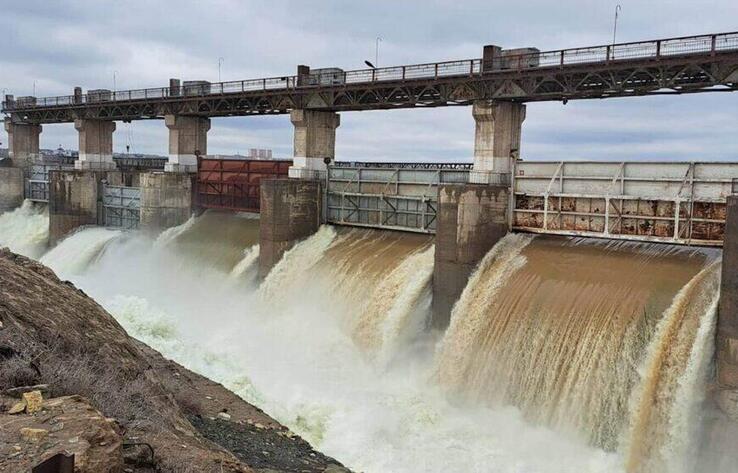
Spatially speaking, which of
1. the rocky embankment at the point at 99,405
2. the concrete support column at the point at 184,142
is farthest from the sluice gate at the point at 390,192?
the rocky embankment at the point at 99,405

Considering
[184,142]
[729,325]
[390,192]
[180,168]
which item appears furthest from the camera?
[184,142]

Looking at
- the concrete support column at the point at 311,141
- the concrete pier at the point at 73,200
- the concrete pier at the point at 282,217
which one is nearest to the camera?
the concrete pier at the point at 282,217

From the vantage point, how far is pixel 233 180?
3416 cm

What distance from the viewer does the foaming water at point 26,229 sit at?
131ft

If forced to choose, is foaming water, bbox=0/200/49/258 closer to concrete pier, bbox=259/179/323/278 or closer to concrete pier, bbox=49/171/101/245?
concrete pier, bbox=49/171/101/245

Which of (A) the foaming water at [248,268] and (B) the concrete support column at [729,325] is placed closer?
(B) the concrete support column at [729,325]

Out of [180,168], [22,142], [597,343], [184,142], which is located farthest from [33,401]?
[22,142]

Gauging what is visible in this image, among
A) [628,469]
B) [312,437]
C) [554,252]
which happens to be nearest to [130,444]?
[312,437]

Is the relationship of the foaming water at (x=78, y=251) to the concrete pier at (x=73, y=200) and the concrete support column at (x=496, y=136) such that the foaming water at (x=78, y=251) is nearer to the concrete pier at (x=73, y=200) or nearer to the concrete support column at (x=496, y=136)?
the concrete pier at (x=73, y=200)

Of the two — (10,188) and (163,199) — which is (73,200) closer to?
(163,199)

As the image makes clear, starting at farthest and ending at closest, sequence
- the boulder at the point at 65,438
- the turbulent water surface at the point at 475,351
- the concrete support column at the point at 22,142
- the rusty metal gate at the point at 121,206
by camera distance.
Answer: the concrete support column at the point at 22,142 < the rusty metal gate at the point at 121,206 < the turbulent water surface at the point at 475,351 < the boulder at the point at 65,438

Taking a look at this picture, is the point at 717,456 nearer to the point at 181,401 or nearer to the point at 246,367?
the point at 181,401

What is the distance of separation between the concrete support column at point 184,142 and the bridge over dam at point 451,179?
0.22 ft

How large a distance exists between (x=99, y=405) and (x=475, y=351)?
11.1 m
